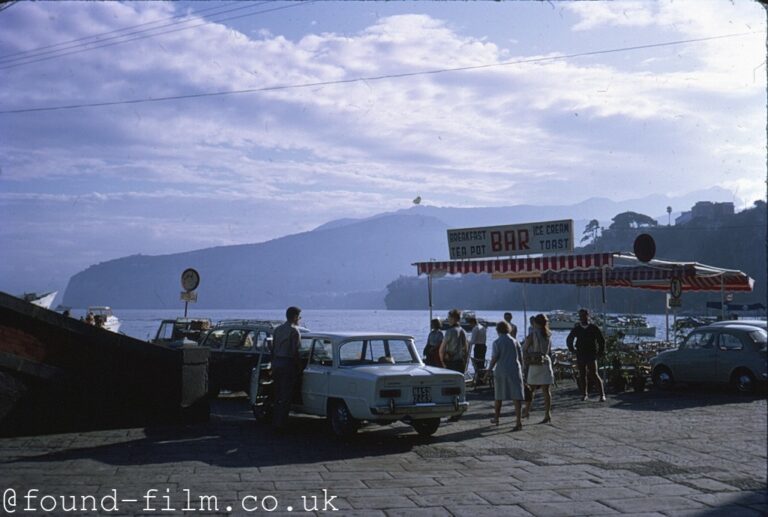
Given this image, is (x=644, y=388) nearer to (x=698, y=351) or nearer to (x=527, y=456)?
(x=698, y=351)

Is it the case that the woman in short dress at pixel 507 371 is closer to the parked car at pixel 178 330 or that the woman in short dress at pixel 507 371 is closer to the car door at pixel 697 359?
the car door at pixel 697 359

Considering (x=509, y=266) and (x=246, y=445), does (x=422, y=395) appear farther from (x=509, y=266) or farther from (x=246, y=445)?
(x=509, y=266)

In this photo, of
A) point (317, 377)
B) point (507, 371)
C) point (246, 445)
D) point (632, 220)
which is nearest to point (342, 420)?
point (317, 377)

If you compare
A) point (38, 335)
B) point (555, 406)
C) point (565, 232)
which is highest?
point (565, 232)

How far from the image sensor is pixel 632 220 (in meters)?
183

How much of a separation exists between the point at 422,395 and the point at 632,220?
592 ft

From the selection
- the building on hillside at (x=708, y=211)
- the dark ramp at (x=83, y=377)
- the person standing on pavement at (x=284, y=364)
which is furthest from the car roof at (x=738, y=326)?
the building on hillside at (x=708, y=211)

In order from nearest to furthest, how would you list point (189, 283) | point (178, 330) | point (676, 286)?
point (676, 286) < point (189, 283) < point (178, 330)

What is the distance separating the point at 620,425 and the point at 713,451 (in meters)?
2.81

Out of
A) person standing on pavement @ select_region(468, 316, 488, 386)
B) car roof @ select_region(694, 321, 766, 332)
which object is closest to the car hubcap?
car roof @ select_region(694, 321, 766, 332)

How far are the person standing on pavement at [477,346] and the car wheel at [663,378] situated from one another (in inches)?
168

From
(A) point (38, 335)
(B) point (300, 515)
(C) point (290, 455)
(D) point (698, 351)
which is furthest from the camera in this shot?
(D) point (698, 351)

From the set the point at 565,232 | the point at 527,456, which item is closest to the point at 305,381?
the point at 527,456

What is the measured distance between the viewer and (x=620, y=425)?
44.1 feet
